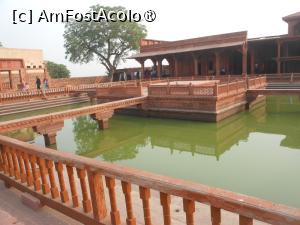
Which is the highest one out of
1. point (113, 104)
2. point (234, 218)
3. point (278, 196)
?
point (113, 104)

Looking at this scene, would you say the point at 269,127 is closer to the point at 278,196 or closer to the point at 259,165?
the point at 259,165

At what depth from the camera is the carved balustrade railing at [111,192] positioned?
63.2 inches

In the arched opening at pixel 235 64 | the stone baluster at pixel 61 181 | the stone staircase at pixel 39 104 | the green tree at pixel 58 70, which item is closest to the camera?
the stone baluster at pixel 61 181

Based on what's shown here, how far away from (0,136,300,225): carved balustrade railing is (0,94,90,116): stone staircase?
54.6 feet

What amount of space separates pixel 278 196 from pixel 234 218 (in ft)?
8.48

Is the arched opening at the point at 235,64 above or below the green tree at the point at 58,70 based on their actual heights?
below

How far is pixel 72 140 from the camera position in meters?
11.2

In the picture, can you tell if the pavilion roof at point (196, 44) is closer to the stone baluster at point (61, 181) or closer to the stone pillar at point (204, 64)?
the stone pillar at point (204, 64)

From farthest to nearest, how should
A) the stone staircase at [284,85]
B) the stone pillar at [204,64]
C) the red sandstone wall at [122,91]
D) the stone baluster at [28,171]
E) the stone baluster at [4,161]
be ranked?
the stone pillar at [204,64] < the stone staircase at [284,85] < the red sandstone wall at [122,91] < the stone baluster at [4,161] < the stone baluster at [28,171]

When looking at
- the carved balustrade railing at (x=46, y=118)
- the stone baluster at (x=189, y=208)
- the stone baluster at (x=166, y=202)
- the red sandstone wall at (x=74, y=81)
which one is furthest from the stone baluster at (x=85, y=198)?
the red sandstone wall at (x=74, y=81)

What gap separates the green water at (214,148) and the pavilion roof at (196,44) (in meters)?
9.28

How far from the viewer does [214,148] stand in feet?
30.5

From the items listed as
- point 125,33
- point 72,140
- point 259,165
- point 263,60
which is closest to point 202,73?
point 263,60

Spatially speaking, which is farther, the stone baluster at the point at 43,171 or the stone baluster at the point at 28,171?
the stone baluster at the point at 28,171
